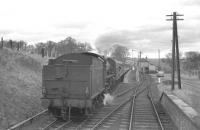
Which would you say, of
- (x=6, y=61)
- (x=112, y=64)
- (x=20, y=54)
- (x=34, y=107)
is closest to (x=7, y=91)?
(x=34, y=107)

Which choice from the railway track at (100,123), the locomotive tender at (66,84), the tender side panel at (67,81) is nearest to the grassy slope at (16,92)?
the railway track at (100,123)

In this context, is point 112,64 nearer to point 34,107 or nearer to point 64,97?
point 34,107

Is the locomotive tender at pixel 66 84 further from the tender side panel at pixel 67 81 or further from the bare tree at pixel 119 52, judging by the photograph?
the bare tree at pixel 119 52

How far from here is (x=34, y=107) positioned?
1596 cm

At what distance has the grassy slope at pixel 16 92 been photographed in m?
13.1

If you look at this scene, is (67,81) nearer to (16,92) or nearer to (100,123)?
(100,123)

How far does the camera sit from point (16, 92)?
16.2m

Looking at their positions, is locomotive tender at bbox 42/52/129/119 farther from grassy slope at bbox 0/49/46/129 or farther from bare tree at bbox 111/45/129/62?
bare tree at bbox 111/45/129/62

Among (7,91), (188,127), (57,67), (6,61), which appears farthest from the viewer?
(6,61)

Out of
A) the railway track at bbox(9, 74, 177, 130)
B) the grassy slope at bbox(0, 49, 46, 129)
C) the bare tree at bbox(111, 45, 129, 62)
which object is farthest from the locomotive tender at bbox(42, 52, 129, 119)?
the bare tree at bbox(111, 45, 129, 62)

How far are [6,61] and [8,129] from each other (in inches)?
433

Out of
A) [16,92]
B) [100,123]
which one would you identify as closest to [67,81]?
[100,123]

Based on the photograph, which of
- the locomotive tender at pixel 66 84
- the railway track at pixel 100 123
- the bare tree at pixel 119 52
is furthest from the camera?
the bare tree at pixel 119 52

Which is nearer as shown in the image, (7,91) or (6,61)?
(7,91)
